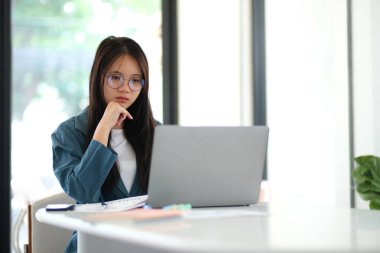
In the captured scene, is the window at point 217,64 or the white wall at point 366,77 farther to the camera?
the window at point 217,64

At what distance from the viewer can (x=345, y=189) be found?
3271mm

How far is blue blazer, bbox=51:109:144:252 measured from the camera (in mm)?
1829

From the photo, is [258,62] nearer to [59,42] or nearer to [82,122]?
[59,42]

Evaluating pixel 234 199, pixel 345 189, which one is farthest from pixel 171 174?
pixel 345 189

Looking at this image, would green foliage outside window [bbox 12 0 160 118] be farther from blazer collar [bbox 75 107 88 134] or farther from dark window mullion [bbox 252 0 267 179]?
blazer collar [bbox 75 107 88 134]

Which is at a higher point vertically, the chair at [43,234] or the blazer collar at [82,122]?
the blazer collar at [82,122]

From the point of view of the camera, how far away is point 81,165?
1.84m

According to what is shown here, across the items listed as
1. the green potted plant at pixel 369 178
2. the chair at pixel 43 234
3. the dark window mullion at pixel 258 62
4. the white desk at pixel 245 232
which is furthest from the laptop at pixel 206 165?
the dark window mullion at pixel 258 62

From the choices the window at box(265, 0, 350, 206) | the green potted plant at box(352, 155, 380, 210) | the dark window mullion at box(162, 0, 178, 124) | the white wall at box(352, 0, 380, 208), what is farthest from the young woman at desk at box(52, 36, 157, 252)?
the dark window mullion at box(162, 0, 178, 124)

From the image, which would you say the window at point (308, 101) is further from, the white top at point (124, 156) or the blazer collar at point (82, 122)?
the blazer collar at point (82, 122)

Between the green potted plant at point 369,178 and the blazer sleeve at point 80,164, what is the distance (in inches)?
49.2

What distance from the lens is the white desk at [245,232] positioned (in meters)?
0.98

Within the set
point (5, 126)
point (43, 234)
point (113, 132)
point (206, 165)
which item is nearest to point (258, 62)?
point (5, 126)

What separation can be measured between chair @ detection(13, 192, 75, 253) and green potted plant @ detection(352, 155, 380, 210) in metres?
1.29
